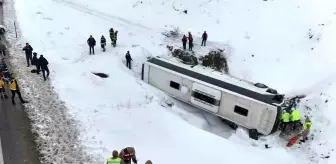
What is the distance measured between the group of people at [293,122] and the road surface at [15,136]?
11.7 m

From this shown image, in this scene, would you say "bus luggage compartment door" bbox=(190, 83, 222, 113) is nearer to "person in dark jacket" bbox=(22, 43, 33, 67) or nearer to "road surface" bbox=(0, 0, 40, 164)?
"road surface" bbox=(0, 0, 40, 164)

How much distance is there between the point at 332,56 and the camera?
70.9ft

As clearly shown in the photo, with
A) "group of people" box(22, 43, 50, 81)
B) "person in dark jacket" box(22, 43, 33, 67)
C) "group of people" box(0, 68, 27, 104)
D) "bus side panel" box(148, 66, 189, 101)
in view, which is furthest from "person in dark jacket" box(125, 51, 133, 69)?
"group of people" box(0, 68, 27, 104)

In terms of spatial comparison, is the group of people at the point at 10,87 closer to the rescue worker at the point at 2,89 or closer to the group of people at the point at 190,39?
the rescue worker at the point at 2,89

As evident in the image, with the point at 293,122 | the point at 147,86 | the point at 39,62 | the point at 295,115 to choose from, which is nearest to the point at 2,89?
the point at 39,62

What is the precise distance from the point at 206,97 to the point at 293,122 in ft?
15.2

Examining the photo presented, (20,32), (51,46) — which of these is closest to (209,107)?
(51,46)

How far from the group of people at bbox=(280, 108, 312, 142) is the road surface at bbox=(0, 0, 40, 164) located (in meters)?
11.7

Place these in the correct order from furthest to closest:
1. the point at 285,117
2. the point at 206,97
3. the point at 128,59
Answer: the point at 128,59
the point at 206,97
the point at 285,117

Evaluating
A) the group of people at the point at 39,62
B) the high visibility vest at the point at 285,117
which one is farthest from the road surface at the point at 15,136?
the high visibility vest at the point at 285,117

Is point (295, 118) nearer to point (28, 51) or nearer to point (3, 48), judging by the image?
point (28, 51)

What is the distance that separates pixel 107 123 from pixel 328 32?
1614cm

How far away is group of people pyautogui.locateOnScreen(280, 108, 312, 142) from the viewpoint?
17.3 meters

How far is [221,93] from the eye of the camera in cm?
1834
